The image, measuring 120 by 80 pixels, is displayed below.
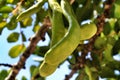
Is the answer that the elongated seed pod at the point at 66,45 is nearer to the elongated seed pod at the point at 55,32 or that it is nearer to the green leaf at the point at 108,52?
the elongated seed pod at the point at 55,32

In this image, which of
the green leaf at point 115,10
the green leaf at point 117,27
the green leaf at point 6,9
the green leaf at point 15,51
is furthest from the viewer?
the green leaf at point 15,51

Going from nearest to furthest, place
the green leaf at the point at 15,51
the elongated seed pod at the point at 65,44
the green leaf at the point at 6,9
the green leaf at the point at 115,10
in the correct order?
1. the elongated seed pod at the point at 65,44
2. the green leaf at the point at 115,10
3. the green leaf at the point at 6,9
4. the green leaf at the point at 15,51

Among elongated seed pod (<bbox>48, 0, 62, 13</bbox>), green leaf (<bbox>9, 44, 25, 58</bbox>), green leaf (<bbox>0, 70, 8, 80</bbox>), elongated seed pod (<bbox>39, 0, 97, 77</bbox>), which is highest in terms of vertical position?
elongated seed pod (<bbox>48, 0, 62, 13</bbox>)

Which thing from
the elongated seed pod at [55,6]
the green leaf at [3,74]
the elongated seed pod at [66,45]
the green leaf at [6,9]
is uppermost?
the elongated seed pod at [55,6]

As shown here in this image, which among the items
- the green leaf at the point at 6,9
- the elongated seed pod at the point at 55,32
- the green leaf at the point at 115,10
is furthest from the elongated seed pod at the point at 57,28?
the green leaf at the point at 6,9

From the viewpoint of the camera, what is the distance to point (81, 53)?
48.6 inches

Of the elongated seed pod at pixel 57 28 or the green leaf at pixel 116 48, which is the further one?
the green leaf at pixel 116 48

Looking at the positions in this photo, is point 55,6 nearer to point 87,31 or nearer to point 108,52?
point 87,31

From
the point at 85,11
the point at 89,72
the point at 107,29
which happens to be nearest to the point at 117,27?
the point at 107,29

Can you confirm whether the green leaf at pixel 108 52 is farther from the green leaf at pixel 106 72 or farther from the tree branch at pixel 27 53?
the tree branch at pixel 27 53

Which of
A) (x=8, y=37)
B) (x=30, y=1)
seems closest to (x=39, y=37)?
(x=30, y=1)

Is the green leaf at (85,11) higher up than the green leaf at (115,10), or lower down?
higher up

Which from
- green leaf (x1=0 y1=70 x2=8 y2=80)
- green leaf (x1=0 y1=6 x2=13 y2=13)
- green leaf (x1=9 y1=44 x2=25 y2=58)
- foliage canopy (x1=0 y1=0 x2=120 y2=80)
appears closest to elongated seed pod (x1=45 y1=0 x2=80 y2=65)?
foliage canopy (x1=0 y1=0 x2=120 y2=80)

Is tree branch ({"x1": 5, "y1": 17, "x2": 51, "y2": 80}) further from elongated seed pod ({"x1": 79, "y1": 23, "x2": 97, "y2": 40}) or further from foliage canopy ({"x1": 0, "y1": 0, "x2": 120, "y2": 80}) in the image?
elongated seed pod ({"x1": 79, "y1": 23, "x2": 97, "y2": 40})
